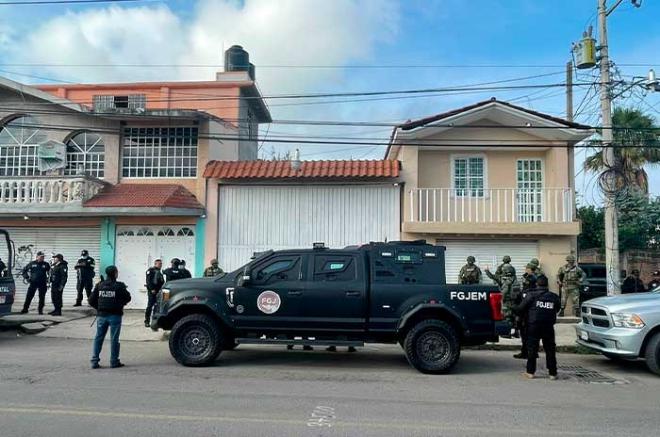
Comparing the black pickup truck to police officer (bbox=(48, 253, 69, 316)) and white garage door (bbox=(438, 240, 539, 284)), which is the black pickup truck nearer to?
police officer (bbox=(48, 253, 69, 316))

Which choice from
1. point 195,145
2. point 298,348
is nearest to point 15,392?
point 298,348

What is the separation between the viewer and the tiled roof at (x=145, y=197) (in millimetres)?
16438

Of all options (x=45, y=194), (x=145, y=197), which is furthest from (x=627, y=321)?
(x=45, y=194)

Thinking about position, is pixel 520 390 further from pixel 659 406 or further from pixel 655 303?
pixel 655 303

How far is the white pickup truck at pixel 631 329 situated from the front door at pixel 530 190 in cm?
769

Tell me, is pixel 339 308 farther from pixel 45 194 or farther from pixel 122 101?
pixel 122 101

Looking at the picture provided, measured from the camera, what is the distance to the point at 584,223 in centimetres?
2870

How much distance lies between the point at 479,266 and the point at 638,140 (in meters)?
9.37

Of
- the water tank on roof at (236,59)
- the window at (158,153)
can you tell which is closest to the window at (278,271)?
the window at (158,153)

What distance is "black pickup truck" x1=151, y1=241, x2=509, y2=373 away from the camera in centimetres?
890

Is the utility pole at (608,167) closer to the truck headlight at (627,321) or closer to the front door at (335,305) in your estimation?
the truck headlight at (627,321)

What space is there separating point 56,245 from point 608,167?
51.8 ft

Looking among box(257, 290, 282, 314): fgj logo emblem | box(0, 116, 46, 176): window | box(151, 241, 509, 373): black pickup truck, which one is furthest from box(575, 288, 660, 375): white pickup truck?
box(0, 116, 46, 176): window

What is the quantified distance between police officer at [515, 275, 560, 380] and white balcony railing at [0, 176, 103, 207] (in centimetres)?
1296
